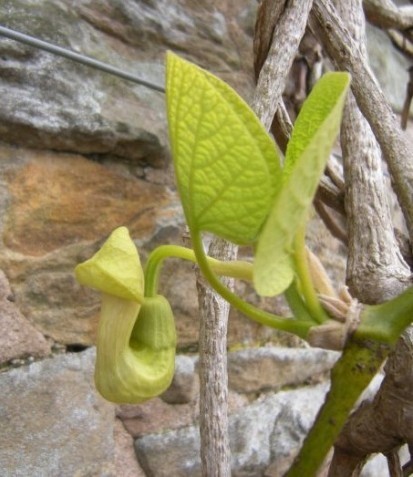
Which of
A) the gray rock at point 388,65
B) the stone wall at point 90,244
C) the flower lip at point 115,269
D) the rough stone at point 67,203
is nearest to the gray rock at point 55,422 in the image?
the stone wall at point 90,244

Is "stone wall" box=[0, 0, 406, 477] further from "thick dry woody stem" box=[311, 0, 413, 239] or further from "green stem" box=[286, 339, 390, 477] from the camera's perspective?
"green stem" box=[286, 339, 390, 477]

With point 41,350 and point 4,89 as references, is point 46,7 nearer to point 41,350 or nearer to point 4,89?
point 4,89

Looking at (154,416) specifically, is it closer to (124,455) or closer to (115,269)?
(124,455)

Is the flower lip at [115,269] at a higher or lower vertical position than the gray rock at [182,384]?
higher

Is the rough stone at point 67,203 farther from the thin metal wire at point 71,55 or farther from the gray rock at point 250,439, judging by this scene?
the gray rock at point 250,439

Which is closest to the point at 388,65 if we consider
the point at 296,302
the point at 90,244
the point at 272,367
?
the point at 272,367

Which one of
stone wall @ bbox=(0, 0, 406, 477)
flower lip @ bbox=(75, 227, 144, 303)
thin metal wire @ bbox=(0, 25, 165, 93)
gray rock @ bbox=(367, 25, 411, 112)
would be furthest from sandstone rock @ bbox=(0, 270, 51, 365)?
gray rock @ bbox=(367, 25, 411, 112)
